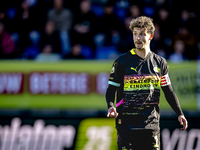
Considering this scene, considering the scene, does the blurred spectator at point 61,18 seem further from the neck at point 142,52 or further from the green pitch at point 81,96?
the neck at point 142,52

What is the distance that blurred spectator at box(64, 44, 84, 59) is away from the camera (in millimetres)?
7555

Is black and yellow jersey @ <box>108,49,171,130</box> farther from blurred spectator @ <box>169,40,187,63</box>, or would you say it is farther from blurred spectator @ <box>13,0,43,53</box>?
blurred spectator @ <box>13,0,43,53</box>

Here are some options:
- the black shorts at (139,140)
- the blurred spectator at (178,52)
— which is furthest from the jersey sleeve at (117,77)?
the blurred spectator at (178,52)

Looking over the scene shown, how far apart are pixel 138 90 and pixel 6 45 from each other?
5.62 m

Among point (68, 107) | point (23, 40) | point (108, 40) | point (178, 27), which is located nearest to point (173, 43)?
point (178, 27)

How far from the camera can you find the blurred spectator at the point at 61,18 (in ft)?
27.8

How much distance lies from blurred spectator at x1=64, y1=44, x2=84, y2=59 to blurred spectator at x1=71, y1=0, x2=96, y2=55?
31cm

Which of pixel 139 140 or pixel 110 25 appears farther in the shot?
pixel 110 25

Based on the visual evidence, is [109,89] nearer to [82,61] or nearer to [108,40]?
[82,61]

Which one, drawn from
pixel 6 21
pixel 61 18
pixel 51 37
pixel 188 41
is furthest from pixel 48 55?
pixel 188 41

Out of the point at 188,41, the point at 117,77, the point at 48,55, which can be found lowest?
the point at 117,77

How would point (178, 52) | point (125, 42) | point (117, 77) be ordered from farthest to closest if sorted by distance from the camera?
point (125, 42), point (178, 52), point (117, 77)

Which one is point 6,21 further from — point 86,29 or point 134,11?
point 134,11

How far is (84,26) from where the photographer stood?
841 centimetres
